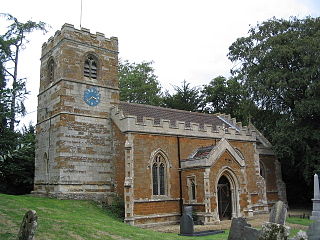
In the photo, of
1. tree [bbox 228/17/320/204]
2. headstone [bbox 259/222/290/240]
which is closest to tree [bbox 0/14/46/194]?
headstone [bbox 259/222/290/240]

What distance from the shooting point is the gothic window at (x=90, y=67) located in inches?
882

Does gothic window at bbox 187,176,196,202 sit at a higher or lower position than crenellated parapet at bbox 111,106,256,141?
lower

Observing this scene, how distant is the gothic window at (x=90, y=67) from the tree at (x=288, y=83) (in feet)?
43.7

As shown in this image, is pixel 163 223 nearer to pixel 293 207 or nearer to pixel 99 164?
pixel 99 164

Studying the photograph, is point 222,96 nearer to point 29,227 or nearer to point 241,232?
point 241,232

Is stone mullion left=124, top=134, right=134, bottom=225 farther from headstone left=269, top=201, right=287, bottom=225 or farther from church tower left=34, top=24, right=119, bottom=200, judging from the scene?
headstone left=269, top=201, right=287, bottom=225

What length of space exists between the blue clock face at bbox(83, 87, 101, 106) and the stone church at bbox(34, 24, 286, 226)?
0.21 ft

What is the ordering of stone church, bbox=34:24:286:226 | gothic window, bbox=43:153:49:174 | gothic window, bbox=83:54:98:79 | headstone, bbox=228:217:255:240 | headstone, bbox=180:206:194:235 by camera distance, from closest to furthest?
1. headstone, bbox=228:217:255:240
2. headstone, bbox=180:206:194:235
3. stone church, bbox=34:24:286:226
4. gothic window, bbox=43:153:49:174
5. gothic window, bbox=83:54:98:79

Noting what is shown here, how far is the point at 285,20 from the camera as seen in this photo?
28875 mm

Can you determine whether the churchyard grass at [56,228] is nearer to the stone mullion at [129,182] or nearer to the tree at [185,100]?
the stone mullion at [129,182]

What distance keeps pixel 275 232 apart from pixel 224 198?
17.2 m

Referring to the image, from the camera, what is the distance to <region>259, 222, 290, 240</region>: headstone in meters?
5.98

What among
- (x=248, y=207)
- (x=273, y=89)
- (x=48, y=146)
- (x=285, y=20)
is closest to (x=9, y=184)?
(x=48, y=146)

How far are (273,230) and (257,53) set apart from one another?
24901 millimetres
